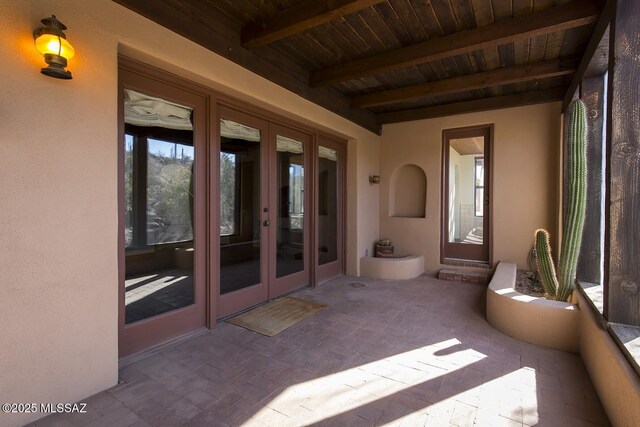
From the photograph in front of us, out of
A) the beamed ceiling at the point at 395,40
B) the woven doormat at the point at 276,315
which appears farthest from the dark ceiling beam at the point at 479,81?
the woven doormat at the point at 276,315

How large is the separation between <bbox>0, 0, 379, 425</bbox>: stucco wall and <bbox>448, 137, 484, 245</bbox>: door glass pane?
5.16 meters

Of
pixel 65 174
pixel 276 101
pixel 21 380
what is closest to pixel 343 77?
pixel 276 101

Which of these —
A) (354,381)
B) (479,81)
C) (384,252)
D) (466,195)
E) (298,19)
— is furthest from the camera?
(466,195)

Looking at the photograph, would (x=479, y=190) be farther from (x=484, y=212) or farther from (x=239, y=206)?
(x=239, y=206)

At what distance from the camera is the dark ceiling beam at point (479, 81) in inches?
146

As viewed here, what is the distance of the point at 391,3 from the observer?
2730 millimetres

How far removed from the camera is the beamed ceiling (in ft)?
8.79

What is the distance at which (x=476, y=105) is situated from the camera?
5.08m

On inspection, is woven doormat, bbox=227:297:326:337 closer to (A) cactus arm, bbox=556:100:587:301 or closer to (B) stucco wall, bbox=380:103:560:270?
(A) cactus arm, bbox=556:100:587:301

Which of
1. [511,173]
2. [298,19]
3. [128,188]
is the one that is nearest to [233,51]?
[298,19]

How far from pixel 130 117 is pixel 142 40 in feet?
1.93

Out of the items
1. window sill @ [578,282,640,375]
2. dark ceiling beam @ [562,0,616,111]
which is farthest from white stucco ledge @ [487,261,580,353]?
dark ceiling beam @ [562,0,616,111]

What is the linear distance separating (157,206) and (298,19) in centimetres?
205

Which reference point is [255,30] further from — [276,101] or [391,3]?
[391,3]
